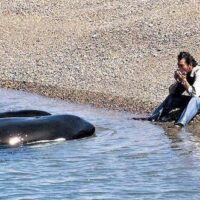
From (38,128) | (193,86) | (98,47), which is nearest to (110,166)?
(38,128)

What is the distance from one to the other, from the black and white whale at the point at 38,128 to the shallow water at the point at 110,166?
18 cm

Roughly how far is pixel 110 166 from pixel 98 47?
541 inches

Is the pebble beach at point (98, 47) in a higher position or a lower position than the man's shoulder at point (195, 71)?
lower

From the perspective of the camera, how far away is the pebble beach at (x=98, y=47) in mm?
18672

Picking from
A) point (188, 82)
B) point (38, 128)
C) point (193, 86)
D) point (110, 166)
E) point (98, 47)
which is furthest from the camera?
point (98, 47)

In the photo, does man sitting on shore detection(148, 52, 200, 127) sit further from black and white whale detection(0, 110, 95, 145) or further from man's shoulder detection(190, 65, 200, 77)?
black and white whale detection(0, 110, 95, 145)

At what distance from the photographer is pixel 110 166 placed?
10.3 meters

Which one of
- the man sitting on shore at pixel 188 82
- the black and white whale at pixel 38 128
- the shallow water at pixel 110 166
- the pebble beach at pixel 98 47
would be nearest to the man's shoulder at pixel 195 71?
the man sitting on shore at pixel 188 82

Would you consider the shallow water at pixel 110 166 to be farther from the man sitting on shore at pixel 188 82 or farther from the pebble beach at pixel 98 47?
the pebble beach at pixel 98 47

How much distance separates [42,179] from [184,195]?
171cm

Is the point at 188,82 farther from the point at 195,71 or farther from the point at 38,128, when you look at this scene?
the point at 38,128

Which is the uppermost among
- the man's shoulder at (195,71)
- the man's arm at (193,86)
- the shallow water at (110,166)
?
the man's shoulder at (195,71)

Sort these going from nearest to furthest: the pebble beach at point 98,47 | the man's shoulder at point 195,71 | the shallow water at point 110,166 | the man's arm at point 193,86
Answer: the shallow water at point 110,166 < the man's arm at point 193,86 < the man's shoulder at point 195,71 < the pebble beach at point 98,47

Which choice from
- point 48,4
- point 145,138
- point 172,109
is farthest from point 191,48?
point 48,4
